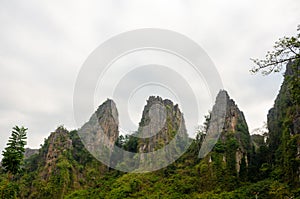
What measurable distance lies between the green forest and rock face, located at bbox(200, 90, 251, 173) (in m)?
0.11

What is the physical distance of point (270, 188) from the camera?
24234 millimetres

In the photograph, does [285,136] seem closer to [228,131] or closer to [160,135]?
[228,131]

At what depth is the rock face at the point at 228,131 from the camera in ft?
106

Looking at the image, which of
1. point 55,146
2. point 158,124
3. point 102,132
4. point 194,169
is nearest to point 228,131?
point 194,169

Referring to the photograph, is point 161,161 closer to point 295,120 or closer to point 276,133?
point 276,133

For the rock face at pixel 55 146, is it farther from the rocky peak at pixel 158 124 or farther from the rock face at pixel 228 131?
the rock face at pixel 228 131

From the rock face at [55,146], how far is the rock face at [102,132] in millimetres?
4775

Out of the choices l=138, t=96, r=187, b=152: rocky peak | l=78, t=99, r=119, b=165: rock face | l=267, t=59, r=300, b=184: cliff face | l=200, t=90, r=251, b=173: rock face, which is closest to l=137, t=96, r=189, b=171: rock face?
l=138, t=96, r=187, b=152: rocky peak

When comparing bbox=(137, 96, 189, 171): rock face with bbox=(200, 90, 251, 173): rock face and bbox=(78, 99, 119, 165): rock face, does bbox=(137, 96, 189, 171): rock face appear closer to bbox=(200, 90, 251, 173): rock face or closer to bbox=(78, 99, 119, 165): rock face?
bbox=(200, 90, 251, 173): rock face

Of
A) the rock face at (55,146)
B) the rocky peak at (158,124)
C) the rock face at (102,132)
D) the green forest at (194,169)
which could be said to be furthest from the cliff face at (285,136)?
the rock face at (55,146)

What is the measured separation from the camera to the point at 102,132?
51625 mm

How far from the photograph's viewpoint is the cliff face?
25.3 meters

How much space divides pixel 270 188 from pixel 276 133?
1048cm

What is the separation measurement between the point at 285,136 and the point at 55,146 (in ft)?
102
